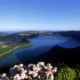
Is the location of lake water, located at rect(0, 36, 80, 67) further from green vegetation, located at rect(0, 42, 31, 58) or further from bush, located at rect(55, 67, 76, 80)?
bush, located at rect(55, 67, 76, 80)

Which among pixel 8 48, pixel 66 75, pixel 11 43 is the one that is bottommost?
pixel 8 48

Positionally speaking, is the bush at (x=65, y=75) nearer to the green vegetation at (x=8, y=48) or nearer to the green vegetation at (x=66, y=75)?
the green vegetation at (x=66, y=75)

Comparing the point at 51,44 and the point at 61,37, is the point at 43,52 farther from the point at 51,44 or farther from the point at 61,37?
the point at 61,37

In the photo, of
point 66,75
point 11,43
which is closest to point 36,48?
point 11,43

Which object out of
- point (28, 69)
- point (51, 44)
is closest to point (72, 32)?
point (51, 44)

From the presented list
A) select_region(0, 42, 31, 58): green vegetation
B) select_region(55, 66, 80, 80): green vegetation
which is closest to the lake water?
select_region(0, 42, 31, 58): green vegetation

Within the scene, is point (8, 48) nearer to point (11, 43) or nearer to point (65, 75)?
point (11, 43)

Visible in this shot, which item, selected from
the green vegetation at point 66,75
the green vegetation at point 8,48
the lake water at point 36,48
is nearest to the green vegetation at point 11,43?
the green vegetation at point 8,48

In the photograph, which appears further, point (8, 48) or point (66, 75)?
point (8, 48)
